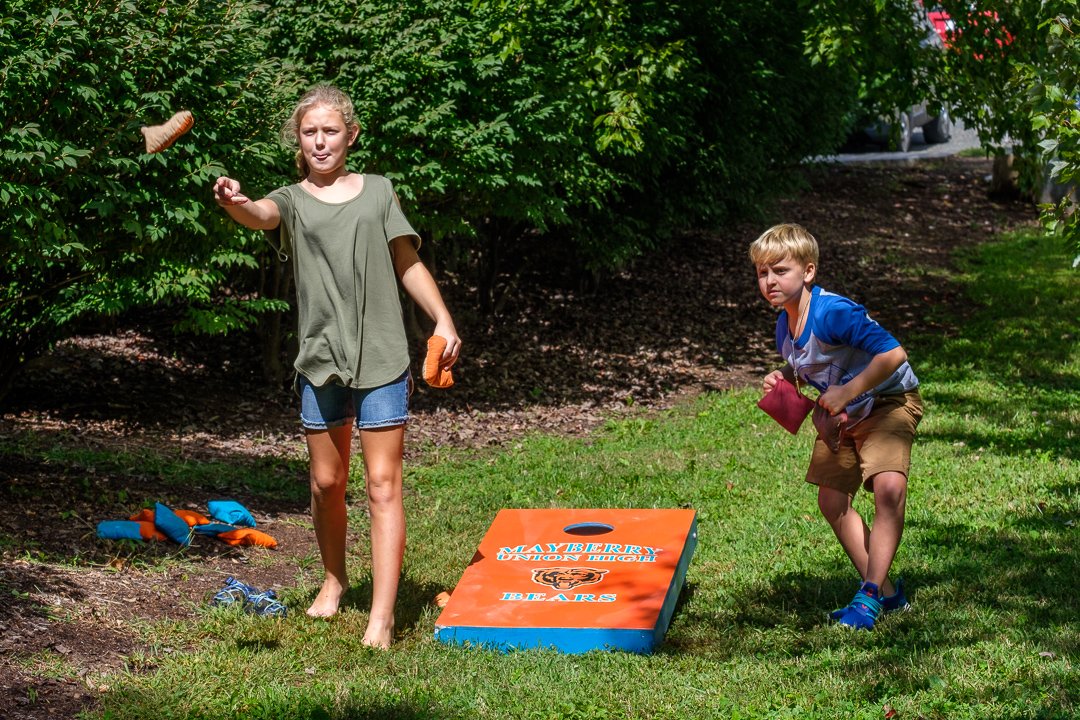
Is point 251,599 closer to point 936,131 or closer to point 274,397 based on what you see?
point 274,397

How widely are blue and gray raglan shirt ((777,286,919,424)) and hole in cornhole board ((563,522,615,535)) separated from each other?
3.89ft

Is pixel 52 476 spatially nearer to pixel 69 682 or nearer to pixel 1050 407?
pixel 69 682

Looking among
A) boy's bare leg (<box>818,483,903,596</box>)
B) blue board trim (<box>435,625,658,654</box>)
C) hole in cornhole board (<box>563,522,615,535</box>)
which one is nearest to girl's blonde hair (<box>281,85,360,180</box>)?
blue board trim (<box>435,625,658,654</box>)

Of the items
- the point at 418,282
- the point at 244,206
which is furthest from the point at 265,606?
the point at 244,206

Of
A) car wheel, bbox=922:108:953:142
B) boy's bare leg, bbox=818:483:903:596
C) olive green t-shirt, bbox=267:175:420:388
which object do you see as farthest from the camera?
car wheel, bbox=922:108:953:142

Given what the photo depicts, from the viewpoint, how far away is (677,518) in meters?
5.43

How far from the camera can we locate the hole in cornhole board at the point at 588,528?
5383mm

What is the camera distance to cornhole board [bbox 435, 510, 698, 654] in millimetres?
4461

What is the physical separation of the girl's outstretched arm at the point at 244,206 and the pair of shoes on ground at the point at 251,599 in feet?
5.17

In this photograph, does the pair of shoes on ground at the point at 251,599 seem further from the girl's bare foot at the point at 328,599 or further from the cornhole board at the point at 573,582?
the cornhole board at the point at 573,582

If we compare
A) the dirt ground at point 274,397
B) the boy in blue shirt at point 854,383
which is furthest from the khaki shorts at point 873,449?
the dirt ground at point 274,397

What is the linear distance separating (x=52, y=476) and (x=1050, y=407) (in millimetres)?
7029

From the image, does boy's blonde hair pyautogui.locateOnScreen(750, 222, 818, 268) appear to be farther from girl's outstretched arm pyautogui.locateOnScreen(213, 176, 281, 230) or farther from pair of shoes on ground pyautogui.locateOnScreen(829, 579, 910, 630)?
girl's outstretched arm pyautogui.locateOnScreen(213, 176, 281, 230)

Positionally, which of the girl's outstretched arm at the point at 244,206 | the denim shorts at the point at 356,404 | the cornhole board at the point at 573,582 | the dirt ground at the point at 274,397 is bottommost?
the dirt ground at the point at 274,397
